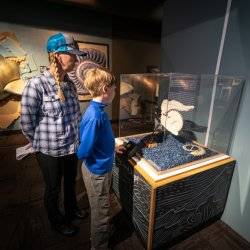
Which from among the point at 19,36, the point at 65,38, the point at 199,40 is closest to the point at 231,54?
the point at 199,40

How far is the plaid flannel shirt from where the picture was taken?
1.16m

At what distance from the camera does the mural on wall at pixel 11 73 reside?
138 inches

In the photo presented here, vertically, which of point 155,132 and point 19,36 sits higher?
point 19,36

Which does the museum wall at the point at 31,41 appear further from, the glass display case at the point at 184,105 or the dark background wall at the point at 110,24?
the glass display case at the point at 184,105

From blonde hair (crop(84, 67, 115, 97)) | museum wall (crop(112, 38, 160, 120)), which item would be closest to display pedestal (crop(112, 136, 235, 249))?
blonde hair (crop(84, 67, 115, 97))

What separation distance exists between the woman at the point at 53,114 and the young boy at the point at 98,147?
19 cm

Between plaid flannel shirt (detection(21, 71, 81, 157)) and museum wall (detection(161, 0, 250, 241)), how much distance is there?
1.19m

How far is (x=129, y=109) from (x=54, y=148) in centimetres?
83

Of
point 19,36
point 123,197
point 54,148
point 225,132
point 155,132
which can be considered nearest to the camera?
point 54,148

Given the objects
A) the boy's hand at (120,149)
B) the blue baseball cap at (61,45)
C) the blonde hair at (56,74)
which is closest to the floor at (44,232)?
the boy's hand at (120,149)

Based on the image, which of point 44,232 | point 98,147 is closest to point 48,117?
point 98,147

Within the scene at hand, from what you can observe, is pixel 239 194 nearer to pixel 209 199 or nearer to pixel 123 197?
pixel 209 199

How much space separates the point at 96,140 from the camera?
3.59 feet

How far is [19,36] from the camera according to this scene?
3.60 meters
